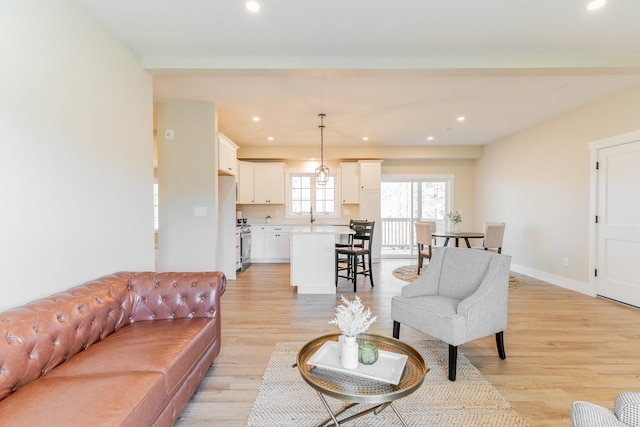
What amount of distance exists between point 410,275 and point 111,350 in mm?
4818

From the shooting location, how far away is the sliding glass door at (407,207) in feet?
25.2

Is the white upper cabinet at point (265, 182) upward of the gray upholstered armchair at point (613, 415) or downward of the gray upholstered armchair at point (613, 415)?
upward

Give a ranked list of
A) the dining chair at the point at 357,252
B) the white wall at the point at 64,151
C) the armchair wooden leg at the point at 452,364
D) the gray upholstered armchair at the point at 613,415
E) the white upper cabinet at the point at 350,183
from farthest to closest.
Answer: the white upper cabinet at the point at 350,183
the dining chair at the point at 357,252
the armchair wooden leg at the point at 452,364
the white wall at the point at 64,151
the gray upholstered armchair at the point at 613,415

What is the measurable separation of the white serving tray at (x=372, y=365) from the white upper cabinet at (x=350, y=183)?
18.6 feet

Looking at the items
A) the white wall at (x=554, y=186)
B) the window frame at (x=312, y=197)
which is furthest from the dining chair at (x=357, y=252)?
the white wall at (x=554, y=186)

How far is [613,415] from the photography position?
3.54 feet

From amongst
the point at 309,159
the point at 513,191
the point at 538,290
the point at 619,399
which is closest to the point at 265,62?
the point at 619,399

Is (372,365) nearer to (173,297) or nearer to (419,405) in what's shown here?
(419,405)

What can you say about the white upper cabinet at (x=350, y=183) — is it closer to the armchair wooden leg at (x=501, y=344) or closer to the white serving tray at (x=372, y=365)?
the armchair wooden leg at (x=501, y=344)

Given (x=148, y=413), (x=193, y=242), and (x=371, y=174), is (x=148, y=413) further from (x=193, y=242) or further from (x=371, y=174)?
(x=371, y=174)

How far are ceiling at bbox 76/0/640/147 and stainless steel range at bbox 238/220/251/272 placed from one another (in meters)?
2.63

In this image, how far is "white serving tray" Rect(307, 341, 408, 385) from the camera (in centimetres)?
146

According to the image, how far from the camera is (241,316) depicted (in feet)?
11.4

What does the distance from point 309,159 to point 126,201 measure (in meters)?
4.80
